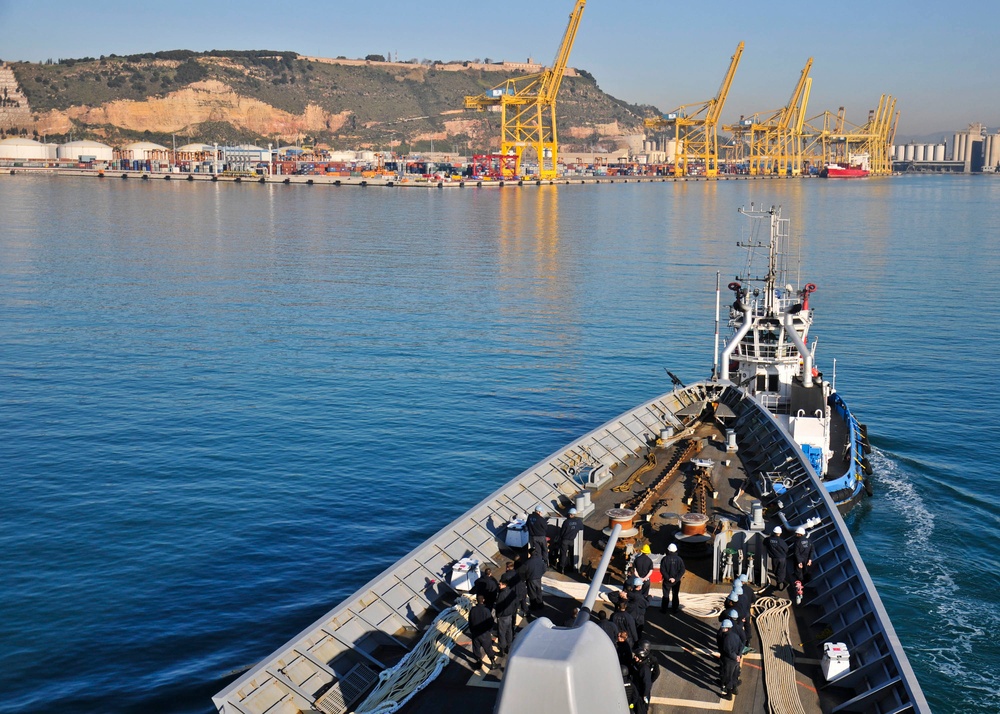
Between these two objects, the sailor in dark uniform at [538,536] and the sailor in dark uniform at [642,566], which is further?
the sailor in dark uniform at [538,536]

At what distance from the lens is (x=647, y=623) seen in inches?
623

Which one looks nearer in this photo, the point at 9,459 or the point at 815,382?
the point at 9,459

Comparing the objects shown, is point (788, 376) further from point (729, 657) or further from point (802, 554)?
point (729, 657)

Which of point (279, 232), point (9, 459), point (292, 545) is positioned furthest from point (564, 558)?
point (279, 232)

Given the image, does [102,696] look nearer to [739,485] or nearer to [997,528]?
[739,485]

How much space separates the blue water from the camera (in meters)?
24.4

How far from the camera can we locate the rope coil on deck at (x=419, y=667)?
13.6 m

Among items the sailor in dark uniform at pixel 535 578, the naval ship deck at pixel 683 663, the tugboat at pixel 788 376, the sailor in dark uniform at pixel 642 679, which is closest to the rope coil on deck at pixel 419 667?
the naval ship deck at pixel 683 663

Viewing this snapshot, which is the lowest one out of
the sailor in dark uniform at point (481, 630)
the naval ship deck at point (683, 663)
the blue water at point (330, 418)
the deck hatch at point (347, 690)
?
the blue water at point (330, 418)

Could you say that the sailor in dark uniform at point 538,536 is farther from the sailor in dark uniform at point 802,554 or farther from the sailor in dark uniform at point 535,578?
the sailor in dark uniform at point 802,554

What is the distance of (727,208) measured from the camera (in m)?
171

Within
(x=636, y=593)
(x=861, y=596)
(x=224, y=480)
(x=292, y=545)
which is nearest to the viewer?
(x=636, y=593)

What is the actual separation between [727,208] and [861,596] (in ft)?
531

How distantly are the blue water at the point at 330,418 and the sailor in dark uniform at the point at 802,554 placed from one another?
6601mm
